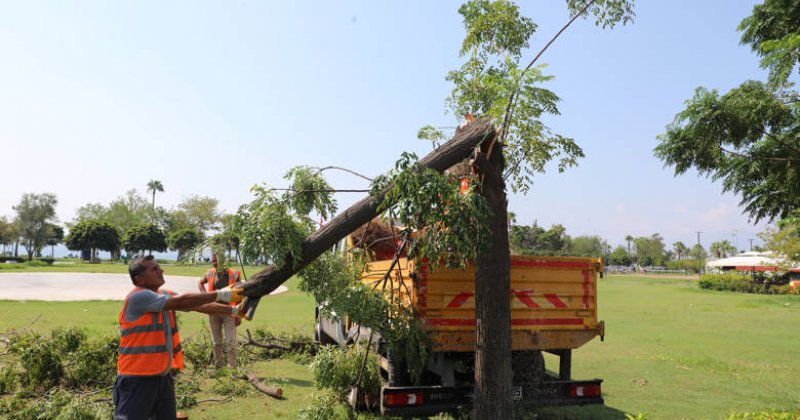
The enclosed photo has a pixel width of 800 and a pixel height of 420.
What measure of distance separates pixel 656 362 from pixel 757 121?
15.5 ft

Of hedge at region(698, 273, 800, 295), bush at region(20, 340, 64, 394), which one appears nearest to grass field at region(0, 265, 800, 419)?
bush at region(20, 340, 64, 394)

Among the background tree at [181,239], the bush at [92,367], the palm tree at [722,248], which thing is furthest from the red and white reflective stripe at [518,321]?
the palm tree at [722,248]

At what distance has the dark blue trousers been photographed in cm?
408

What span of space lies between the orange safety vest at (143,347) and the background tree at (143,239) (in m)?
81.3

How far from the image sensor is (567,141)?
6137 millimetres

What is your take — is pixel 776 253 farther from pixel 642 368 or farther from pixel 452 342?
pixel 452 342

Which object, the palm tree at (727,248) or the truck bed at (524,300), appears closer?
the truck bed at (524,300)

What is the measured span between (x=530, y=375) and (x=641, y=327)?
1109cm

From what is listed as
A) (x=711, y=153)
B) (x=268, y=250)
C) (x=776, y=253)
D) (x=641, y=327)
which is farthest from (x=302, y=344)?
(x=776, y=253)

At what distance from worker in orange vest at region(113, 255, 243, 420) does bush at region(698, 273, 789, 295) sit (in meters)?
39.8

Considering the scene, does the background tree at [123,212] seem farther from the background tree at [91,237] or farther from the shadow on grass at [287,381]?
the shadow on grass at [287,381]

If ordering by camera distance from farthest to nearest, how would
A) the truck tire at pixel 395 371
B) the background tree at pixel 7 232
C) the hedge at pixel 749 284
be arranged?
the background tree at pixel 7 232 → the hedge at pixel 749 284 → the truck tire at pixel 395 371

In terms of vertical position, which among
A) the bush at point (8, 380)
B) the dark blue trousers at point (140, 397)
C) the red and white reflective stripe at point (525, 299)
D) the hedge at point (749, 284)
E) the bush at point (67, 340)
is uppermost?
the red and white reflective stripe at point (525, 299)

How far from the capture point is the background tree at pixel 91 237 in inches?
3059
